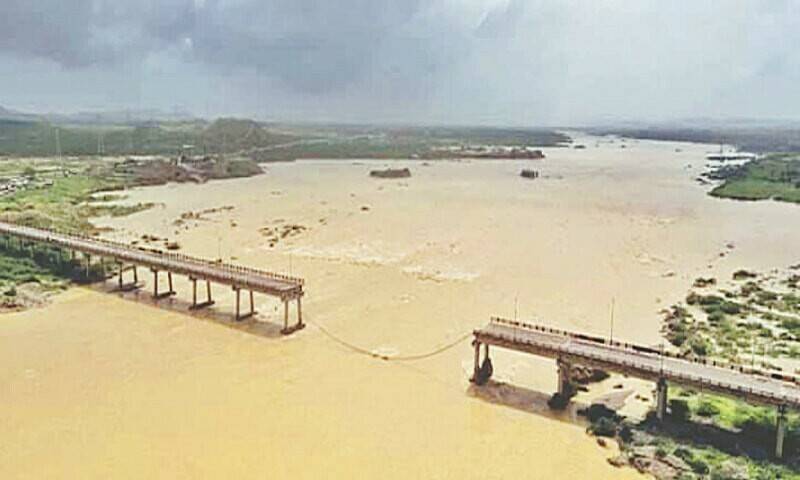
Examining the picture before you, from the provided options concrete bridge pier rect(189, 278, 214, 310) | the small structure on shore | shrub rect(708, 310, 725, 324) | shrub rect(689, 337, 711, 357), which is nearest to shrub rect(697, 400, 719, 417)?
shrub rect(689, 337, 711, 357)

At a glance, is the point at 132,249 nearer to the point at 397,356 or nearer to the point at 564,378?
the point at 397,356

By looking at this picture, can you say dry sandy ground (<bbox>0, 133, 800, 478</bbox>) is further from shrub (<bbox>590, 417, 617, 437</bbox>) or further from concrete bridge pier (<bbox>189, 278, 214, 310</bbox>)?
concrete bridge pier (<bbox>189, 278, 214, 310</bbox>)

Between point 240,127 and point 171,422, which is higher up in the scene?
point 240,127

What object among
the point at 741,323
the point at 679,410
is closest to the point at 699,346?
the point at 741,323

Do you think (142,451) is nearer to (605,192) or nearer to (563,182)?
(605,192)

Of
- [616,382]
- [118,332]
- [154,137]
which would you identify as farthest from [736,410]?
[154,137]

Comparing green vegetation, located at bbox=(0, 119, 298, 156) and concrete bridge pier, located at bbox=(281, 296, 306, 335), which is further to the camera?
green vegetation, located at bbox=(0, 119, 298, 156)
